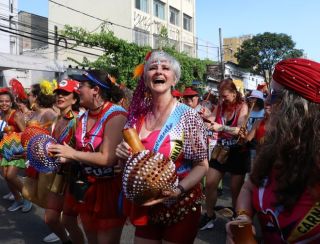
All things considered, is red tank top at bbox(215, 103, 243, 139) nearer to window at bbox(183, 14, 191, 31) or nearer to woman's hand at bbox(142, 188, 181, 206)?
woman's hand at bbox(142, 188, 181, 206)

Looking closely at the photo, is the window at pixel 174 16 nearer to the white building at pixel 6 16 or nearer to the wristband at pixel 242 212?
the white building at pixel 6 16

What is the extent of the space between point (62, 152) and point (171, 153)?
0.95 meters

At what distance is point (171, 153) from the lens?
7.84 ft

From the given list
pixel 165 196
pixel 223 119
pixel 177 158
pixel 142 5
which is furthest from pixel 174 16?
pixel 165 196

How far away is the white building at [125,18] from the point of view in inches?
1214

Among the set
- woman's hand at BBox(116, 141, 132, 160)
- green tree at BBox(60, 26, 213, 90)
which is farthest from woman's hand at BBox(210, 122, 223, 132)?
green tree at BBox(60, 26, 213, 90)

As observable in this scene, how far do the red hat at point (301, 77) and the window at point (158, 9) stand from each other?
33.4m

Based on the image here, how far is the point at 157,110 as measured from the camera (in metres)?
2.62

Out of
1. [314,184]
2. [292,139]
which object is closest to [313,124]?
[292,139]

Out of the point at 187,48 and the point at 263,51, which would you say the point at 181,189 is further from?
the point at 263,51

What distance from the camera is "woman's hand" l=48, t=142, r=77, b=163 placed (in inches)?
112

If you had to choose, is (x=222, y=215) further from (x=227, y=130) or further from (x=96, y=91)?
(x=96, y=91)

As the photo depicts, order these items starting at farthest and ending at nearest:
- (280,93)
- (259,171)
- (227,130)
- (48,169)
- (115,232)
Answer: (227,130), (48,169), (115,232), (259,171), (280,93)

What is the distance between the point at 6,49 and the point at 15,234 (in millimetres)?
24158
